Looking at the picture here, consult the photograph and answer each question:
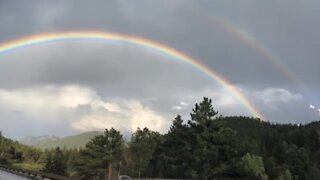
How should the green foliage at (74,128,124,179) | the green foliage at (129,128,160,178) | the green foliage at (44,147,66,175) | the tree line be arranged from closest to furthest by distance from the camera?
1. the tree line
2. the green foliage at (74,128,124,179)
3. the green foliage at (129,128,160,178)
4. the green foliage at (44,147,66,175)

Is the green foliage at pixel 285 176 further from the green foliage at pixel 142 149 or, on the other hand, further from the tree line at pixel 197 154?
the green foliage at pixel 142 149

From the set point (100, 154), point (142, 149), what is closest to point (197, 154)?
point (100, 154)

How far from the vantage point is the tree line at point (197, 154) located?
7194cm

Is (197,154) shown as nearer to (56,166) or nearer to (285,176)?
(285,176)

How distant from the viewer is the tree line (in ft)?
236

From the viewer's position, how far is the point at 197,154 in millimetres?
72000

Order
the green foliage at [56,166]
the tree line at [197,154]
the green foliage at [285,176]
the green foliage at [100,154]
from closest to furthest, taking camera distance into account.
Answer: the tree line at [197,154]
the green foliage at [100,154]
the green foliage at [285,176]
the green foliage at [56,166]

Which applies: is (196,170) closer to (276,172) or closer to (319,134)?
(276,172)

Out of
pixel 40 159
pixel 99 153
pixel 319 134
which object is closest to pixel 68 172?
pixel 99 153

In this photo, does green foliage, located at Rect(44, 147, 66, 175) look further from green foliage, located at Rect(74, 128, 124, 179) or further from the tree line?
green foliage, located at Rect(74, 128, 124, 179)

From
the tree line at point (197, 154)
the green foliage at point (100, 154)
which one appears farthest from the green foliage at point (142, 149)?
the green foliage at point (100, 154)

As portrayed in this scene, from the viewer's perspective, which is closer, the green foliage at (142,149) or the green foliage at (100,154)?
the green foliage at (100,154)

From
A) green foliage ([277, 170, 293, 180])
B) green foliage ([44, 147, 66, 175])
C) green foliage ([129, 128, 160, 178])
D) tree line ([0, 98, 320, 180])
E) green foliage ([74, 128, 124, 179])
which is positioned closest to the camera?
tree line ([0, 98, 320, 180])

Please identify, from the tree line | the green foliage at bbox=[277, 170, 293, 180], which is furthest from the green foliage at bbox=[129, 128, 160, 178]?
the green foliage at bbox=[277, 170, 293, 180]
